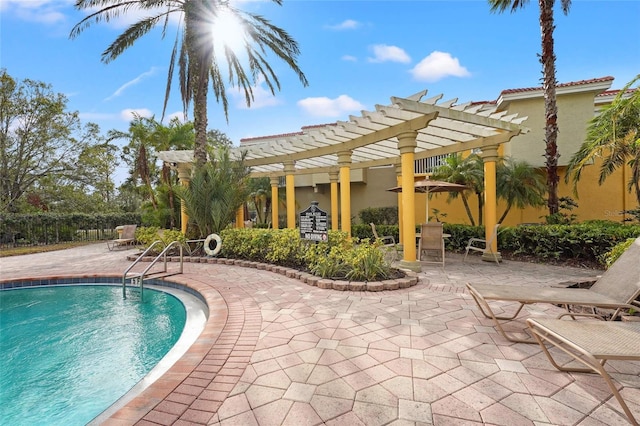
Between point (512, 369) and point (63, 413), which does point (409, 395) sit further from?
point (63, 413)

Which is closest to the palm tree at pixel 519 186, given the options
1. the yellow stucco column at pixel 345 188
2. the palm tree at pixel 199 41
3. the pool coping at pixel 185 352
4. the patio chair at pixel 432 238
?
the patio chair at pixel 432 238

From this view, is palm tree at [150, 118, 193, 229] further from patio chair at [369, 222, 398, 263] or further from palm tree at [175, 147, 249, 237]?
patio chair at [369, 222, 398, 263]

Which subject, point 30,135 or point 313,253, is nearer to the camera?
point 313,253

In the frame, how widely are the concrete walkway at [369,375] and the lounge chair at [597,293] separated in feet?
1.38

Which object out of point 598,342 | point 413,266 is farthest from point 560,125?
point 598,342

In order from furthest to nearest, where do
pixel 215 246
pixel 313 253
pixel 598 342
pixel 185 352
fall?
1. pixel 215 246
2. pixel 313 253
3. pixel 185 352
4. pixel 598 342

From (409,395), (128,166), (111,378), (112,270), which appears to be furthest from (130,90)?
(409,395)

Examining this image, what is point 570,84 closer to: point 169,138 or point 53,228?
point 169,138

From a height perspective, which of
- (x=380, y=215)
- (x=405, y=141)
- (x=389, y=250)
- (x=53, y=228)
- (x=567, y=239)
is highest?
(x=405, y=141)

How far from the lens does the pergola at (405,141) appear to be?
21.0 ft

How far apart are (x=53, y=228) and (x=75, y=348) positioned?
17195 millimetres

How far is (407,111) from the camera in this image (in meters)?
6.18

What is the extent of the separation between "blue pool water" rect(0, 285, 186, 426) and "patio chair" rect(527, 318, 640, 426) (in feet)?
13.0

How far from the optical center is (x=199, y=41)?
9.89 m
